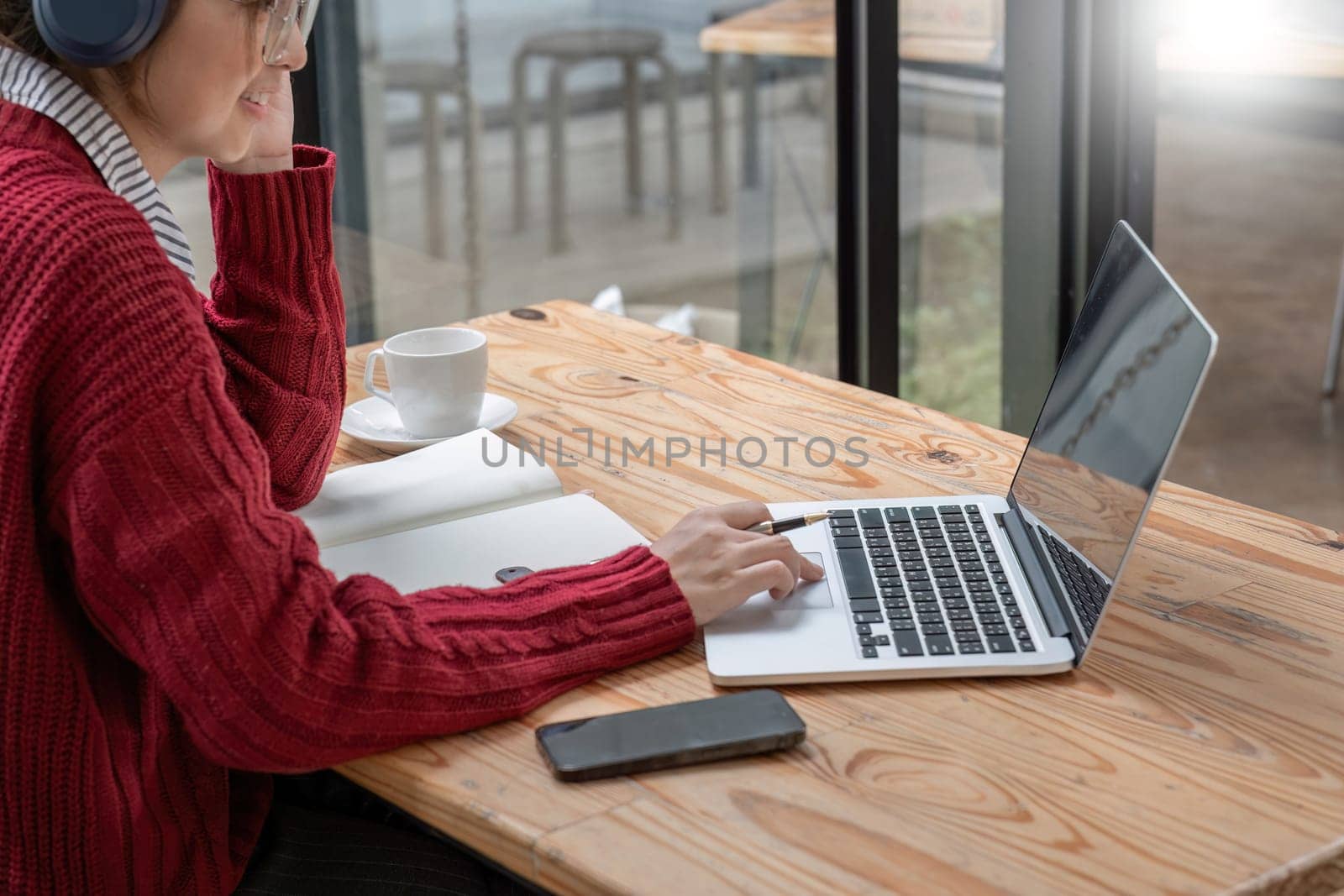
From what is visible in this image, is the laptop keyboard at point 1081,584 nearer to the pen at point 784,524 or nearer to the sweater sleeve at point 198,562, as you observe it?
the pen at point 784,524

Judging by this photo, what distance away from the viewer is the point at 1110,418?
911 mm

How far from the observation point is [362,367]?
1.52 meters

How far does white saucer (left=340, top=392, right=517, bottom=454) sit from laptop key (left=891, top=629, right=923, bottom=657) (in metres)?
0.54

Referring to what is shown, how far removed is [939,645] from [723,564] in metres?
0.15

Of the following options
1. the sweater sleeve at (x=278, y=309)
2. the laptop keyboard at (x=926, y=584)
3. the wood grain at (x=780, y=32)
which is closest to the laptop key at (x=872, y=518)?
the laptop keyboard at (x=926, y=584)

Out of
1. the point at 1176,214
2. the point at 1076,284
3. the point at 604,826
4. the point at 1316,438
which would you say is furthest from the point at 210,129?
the point at 1176,214

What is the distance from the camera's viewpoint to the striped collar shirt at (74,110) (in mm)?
818

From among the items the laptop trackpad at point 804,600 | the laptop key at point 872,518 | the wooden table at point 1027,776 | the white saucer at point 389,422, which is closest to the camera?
the wooden table at point 1027,776

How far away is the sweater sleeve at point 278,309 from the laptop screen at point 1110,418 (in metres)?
0.59

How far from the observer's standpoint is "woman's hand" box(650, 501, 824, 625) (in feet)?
2.94

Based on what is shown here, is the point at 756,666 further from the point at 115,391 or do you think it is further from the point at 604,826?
the point at 115,391

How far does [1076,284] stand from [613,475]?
1.46 m

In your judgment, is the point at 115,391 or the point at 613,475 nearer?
the point at 115,391

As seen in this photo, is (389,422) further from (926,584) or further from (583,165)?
(583,165)
